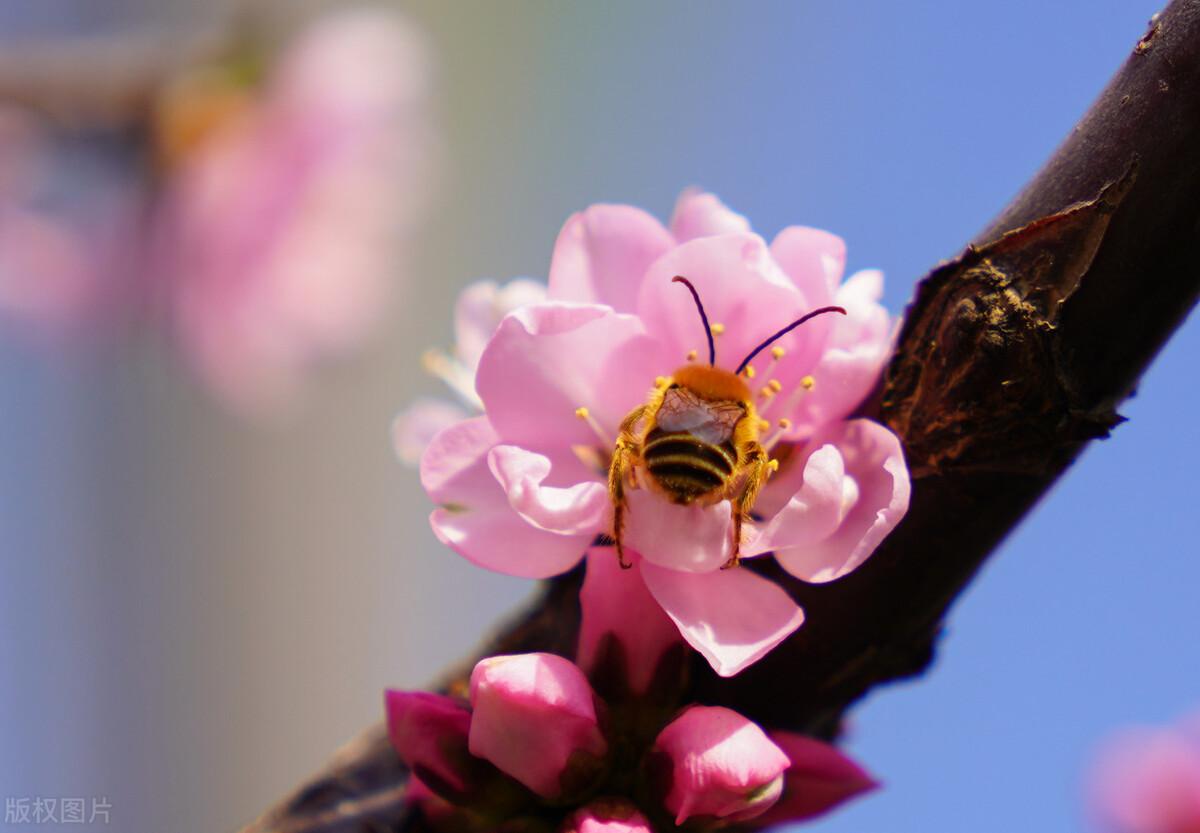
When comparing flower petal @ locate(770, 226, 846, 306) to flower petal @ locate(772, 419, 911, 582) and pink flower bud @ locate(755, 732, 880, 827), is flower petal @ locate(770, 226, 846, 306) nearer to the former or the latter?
flower petal @ locate(772, 419, 911, 582)

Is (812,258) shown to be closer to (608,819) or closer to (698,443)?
(698,443)

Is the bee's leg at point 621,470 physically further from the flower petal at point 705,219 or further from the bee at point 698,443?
the flower petal at point 705,219

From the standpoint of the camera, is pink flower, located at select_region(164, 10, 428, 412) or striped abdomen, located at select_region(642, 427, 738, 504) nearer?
striped abdomen, located at select_region(642, 427, 738, 504)

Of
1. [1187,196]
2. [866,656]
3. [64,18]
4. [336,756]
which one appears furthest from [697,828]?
[64,18]

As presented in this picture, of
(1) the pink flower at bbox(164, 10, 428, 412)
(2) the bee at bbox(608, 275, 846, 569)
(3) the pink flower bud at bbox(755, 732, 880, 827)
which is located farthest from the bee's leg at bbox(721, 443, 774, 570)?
(1) the pink flower at bbox(164, 10, 428, 412)

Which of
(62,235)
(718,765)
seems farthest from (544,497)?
(62,235)

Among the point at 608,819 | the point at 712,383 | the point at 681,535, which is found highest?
the point at 712,383
